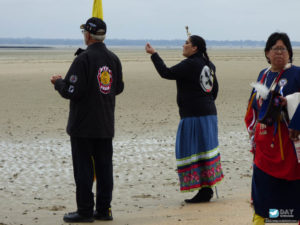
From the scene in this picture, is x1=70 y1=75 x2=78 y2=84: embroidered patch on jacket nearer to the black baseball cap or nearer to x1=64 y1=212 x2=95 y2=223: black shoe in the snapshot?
the black baseball cap

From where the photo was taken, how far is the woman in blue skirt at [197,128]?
6383mm

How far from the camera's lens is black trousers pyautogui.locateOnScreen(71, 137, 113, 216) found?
570 centimetres

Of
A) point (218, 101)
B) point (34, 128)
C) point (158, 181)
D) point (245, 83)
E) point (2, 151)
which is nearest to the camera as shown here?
point (158, 181)

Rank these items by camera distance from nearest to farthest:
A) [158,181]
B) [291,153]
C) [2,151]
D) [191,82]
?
[291,153], [191,82], [158,181], [2,151]

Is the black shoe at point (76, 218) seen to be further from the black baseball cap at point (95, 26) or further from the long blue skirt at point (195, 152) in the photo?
the black baseball cap at point (95, 26)

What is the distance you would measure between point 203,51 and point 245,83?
51.0 feet

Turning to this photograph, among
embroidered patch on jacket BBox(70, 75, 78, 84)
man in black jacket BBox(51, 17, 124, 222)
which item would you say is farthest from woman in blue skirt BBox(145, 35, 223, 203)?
embroidered patch on jacket BBox(70, 75, 78, 84)

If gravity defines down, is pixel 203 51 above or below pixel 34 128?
above

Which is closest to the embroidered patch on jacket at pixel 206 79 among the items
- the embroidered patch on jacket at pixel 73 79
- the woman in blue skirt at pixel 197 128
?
the woman in blue skirt at pixel 197 128

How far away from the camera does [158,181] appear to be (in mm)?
7891

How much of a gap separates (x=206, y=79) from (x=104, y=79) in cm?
129

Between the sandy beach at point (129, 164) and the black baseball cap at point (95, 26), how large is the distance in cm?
178

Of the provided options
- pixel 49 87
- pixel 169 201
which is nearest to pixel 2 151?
pixel 169 201

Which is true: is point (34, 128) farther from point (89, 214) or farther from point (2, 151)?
point (89, 214)
